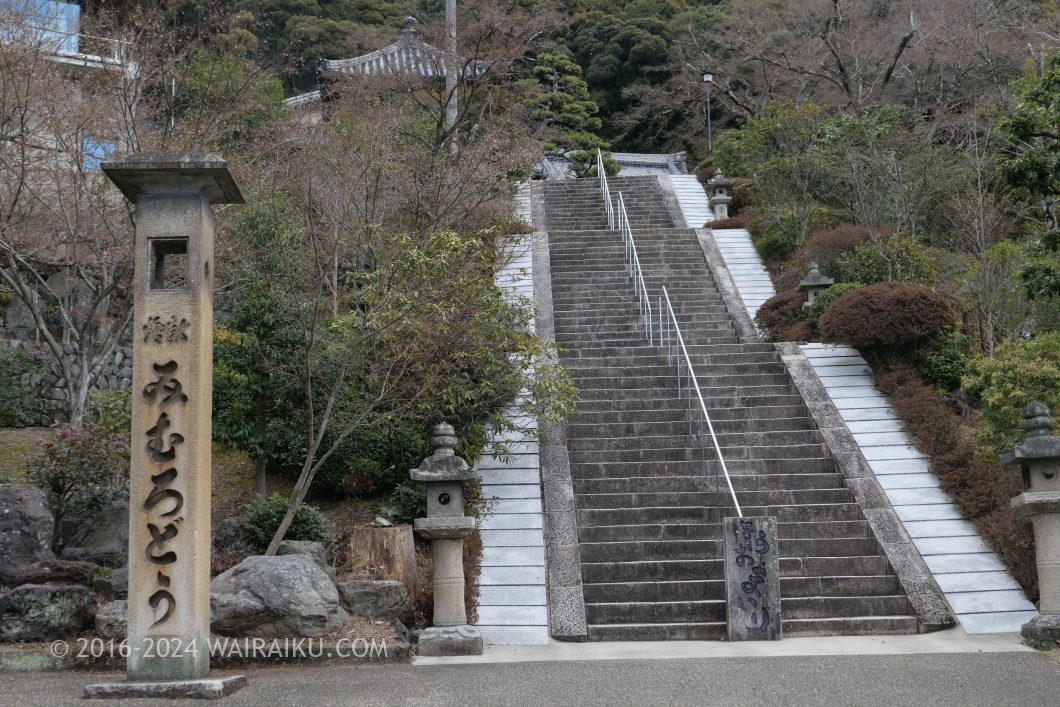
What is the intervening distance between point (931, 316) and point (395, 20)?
87.7 ft

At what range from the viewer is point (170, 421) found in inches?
250

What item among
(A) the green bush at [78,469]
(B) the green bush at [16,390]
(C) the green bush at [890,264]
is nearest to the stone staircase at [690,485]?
(C) the green bush at [890,264]

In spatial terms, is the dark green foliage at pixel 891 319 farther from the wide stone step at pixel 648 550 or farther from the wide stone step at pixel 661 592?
the wide stone step at pixel 661 592

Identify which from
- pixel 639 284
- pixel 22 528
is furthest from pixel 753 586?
pixel 639 284

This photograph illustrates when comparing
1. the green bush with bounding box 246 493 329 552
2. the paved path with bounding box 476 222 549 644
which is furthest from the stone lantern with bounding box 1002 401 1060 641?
the green bush with bounding box 246 493 329 552

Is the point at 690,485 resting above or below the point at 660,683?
above

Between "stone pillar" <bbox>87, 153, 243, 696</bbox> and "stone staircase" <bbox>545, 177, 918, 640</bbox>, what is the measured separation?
148 inches

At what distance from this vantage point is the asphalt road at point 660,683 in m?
6.10

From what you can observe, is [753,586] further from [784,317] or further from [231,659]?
[784,317]

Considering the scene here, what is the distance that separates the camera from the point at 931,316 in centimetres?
1197

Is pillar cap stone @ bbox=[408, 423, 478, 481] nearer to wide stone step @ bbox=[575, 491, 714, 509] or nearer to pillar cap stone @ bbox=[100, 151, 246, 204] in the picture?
wide stone step @ bbox=[575, 491, 714, 509]

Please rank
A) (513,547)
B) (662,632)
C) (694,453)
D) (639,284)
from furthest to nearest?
(639,284) → (694,453) → (513,547) → (662,632)

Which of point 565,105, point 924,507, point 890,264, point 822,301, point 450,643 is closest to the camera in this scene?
point 450,643

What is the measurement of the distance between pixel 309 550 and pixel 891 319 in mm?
7919
